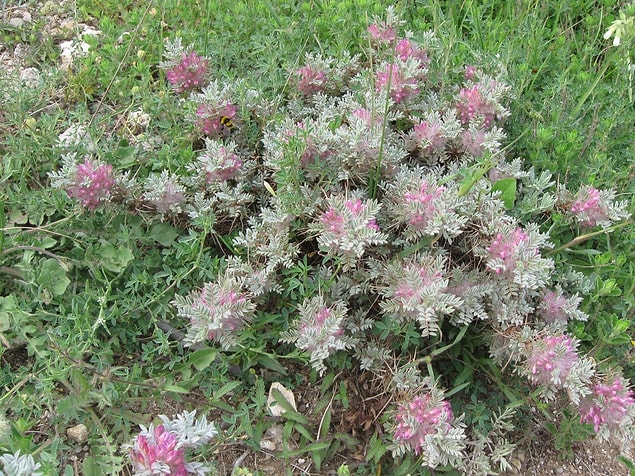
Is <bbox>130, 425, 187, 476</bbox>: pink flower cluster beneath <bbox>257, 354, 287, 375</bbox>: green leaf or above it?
above

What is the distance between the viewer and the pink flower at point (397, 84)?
2598 mm

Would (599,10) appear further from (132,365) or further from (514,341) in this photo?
(132,365)

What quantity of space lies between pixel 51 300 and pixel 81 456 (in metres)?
0.52

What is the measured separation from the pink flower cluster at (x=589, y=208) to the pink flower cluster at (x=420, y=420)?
86cm

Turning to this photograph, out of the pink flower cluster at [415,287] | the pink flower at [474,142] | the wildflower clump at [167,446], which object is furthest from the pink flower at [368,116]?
the wildflower clump at [167,446]

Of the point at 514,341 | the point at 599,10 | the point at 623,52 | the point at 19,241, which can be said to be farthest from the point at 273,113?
the point at 599,10

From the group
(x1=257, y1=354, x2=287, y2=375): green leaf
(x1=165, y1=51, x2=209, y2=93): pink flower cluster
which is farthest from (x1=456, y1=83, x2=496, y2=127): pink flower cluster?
(x1=257, y1=354, x2=287, y2=375): green leaf

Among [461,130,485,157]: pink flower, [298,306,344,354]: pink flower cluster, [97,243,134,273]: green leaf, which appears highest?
[461,130,485,157]: pink flower

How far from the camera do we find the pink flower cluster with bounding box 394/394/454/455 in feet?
6.66

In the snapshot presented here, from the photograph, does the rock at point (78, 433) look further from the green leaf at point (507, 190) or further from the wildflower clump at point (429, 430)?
the green leaf at point (507, 190)

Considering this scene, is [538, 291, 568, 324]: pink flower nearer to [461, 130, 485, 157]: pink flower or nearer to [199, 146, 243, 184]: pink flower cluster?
[461, 130, 485, 157]: pink flower

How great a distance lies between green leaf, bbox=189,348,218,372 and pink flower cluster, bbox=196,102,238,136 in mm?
885

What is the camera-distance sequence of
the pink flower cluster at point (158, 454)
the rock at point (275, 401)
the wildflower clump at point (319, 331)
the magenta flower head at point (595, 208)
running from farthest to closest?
the magenta flower head at point (595, 208) → the rock at point (275, 401) → the wildflower clump at point (319, 331) → the pink flower cluster at point (158, 454)

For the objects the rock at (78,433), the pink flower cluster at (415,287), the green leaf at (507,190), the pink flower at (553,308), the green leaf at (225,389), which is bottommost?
the rock at (78,433)
